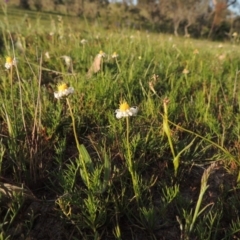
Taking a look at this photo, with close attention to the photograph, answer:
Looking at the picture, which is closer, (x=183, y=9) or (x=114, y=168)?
(x=114, y=168)

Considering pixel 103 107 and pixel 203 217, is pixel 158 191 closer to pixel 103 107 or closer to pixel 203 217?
pixel 203 217

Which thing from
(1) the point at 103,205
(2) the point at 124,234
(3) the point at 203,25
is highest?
(1) the point at 103,205

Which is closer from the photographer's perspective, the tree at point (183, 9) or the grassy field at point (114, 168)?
the grassy field at point (114, 168)

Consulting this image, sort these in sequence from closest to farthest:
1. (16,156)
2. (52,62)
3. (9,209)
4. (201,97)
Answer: (9,209) → (16,156) → (201,97) → (52,62)

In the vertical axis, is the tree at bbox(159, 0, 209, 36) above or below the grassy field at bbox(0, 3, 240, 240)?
below

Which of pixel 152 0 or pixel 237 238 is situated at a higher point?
pixel 237 238

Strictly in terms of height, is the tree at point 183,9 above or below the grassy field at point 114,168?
below

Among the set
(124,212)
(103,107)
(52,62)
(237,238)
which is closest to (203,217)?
(237,238)

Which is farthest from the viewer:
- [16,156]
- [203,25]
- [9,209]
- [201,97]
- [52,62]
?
[203,25]

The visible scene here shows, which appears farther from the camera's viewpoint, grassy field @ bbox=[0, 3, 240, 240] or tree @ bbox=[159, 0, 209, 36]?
tree @ bbox=[159, 0, 209, 36]

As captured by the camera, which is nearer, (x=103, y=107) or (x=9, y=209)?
(x=9, y=209)

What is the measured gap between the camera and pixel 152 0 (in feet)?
60.0

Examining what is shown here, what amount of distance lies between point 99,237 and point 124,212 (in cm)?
A: 13

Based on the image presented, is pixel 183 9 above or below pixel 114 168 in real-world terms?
below
